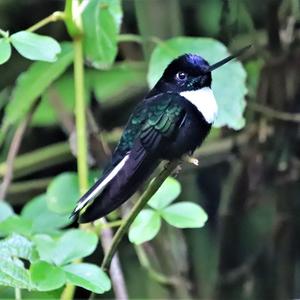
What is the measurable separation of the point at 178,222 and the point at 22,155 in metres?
0.85

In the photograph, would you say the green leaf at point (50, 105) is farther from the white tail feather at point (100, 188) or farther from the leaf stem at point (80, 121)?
the white tail feather at point (100, 188)

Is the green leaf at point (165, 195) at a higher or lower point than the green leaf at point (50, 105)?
higher

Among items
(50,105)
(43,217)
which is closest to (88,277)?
(43,217)

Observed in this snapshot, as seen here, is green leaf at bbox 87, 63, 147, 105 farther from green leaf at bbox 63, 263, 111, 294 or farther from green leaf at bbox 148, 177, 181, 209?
green leaf at bbox 63, 263, 111, 294

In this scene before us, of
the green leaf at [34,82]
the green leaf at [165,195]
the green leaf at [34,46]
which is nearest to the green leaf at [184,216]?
the green leaf at [165,195]

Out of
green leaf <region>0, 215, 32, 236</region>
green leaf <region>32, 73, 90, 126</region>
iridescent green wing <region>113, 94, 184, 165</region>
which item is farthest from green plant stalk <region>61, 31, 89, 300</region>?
green leaf <region>32, 73, 90, 126</region>

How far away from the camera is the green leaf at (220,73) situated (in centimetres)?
135

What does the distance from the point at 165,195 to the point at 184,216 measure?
46 millimetres

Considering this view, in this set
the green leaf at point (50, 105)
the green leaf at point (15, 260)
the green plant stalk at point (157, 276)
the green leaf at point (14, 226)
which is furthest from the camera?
the green leaf at point (50, 105)

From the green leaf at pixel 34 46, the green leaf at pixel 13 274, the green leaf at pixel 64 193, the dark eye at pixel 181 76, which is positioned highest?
the green leaf at pixel 34 46

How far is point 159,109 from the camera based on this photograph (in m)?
1.09

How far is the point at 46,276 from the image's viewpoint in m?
1.05

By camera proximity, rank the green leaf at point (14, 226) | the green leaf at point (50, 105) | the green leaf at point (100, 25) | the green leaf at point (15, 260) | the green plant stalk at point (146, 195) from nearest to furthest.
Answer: the green plant stalk at point (146, 195) < the green leaf at point (15, 260) < the green leaf at point (14, 226) < the green leaf at point (100, 25) < the green leaf at point (50, 105)

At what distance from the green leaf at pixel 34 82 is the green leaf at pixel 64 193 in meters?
0.14
